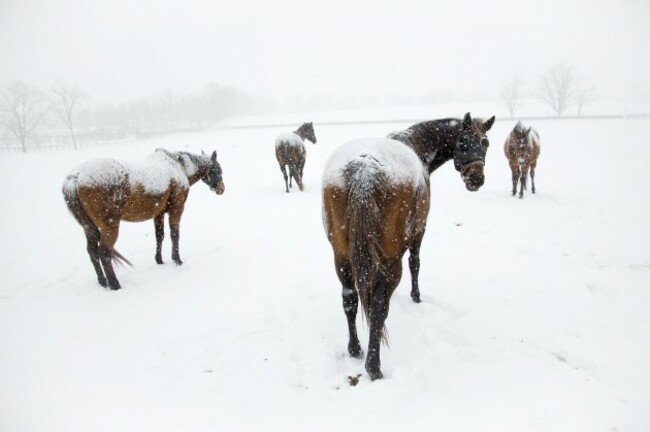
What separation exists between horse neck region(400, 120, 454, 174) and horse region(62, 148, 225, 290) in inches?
166

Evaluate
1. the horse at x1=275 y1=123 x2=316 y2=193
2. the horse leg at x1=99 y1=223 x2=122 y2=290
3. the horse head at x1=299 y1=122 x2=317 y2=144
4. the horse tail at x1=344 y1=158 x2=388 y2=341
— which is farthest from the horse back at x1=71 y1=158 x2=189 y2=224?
the horse head at x1=299 y1=122 x2=317 y2=144

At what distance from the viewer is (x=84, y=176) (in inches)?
177

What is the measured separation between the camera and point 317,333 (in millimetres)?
3859

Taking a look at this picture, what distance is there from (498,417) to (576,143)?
1011 inches

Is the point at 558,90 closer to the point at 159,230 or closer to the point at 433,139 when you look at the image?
the point at 433,139

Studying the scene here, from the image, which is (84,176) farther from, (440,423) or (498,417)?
(498,417)

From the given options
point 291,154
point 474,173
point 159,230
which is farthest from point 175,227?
point 291,154

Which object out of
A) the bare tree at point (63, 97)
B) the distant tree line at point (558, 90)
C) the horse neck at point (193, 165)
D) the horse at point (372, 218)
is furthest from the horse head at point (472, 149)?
the bare tree at point (63, 97)

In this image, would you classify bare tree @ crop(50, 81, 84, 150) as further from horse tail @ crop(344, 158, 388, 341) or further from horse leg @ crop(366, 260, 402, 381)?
horse leg @ crop(366, 260, 402, 381)

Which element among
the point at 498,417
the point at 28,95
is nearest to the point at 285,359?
the point at 498,417

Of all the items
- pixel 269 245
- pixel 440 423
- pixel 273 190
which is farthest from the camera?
pixel 273 190

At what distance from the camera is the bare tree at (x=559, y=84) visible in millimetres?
47312

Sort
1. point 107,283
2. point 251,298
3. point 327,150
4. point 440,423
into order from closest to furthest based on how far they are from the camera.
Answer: point 440,423, point 251,298, point 107,283, point 327,150

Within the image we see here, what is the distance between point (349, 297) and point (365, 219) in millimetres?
975
